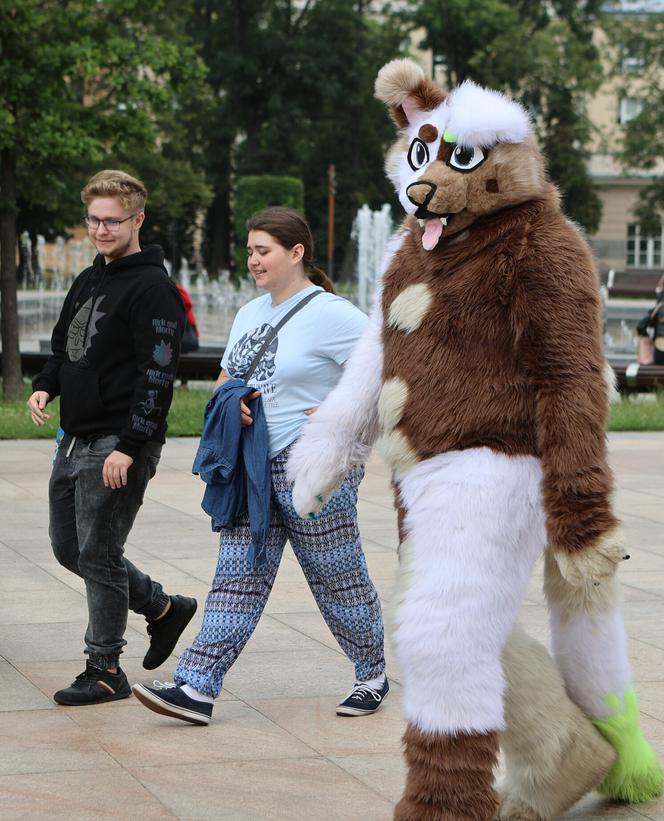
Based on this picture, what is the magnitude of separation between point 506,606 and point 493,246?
937 millimetres

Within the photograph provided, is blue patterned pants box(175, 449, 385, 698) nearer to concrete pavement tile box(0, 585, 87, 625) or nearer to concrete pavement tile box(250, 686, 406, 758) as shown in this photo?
concrete pavement tile box(250, 686, 406, 758)

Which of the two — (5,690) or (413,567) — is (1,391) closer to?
(5,690)

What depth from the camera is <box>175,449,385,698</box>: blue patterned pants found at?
4910mm

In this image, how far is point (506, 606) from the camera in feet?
12.2

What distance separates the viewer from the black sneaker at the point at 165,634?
554 centimetres

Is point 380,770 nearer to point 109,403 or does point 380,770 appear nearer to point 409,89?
point 109,403

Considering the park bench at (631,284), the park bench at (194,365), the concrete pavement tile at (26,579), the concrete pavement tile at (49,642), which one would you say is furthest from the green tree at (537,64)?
the concrete pavement tile at (49,642)

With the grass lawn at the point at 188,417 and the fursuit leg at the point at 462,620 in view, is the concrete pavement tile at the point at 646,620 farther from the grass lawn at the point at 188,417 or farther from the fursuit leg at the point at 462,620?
the grass lawn at the point at 188,417

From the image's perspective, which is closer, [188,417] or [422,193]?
[422,193]

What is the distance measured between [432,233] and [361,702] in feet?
6.13

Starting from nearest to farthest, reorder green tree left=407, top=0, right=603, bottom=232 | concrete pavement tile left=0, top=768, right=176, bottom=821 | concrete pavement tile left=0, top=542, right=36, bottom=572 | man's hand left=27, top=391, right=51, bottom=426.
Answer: concrete pavement tile left=0, top=768, right=176, bottom=821 → man's hand left=27, top=391, right=51, bottom=426 → concrete pavement tile left=0, top=542, right=36, bottom=572 → green tree left=407, top=0, right=603, bottom=232

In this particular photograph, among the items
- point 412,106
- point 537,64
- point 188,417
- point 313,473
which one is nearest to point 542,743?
point 313,473

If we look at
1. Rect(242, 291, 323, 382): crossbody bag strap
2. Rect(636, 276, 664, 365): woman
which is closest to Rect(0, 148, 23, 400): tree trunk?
Rect(636, 276, 664, 365): woman

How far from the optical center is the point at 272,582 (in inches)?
197
